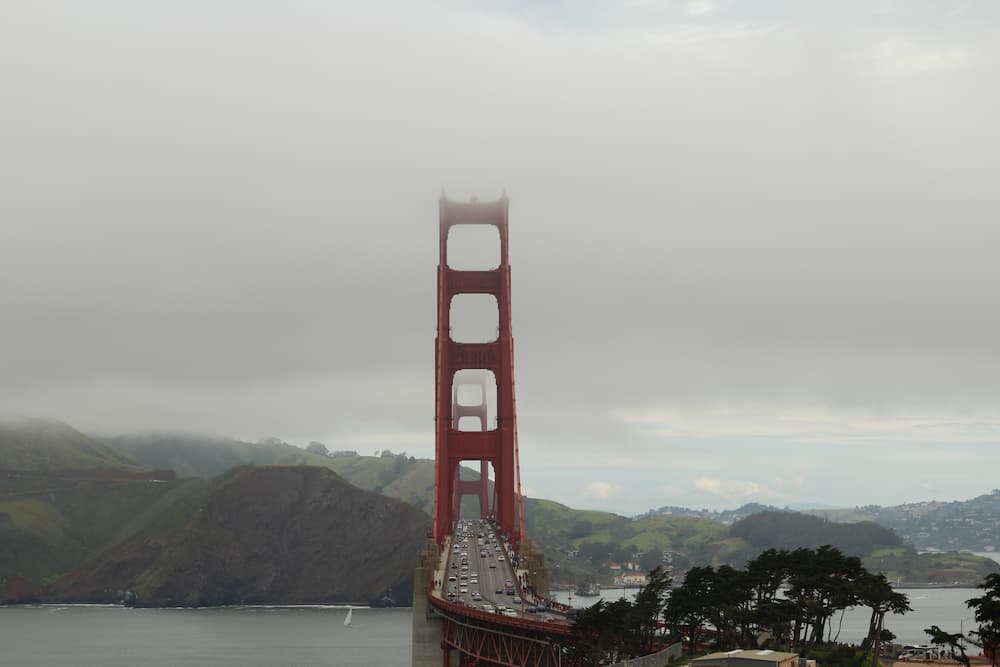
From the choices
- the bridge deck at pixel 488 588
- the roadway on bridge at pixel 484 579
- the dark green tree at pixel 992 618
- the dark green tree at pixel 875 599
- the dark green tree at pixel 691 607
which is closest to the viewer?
the dark green tree at pixel 992 618

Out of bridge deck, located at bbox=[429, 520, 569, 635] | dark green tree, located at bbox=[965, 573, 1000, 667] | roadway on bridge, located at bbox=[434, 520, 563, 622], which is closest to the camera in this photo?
dark green tree, located at bbox=[965, 573, 1000, 667]

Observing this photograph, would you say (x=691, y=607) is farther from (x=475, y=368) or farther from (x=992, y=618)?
(x=475, y=368)

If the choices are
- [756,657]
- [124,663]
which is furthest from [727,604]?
[124,663]

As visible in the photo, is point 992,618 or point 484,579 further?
point 484,579

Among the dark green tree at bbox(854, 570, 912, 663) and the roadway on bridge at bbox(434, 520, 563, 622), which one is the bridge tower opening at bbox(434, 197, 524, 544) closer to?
the roadway on bridge at bbox(434, 520, 563, 622)

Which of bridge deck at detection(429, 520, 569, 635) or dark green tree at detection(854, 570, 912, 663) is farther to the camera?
bridge deck at detection(429, 520, 569, 635)

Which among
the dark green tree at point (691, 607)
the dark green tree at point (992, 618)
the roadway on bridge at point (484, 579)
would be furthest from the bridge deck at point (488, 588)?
the dark green tree at point (992, 618)

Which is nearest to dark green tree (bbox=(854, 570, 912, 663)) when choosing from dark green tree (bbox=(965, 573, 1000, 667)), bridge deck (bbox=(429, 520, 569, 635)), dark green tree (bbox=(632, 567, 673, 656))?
dark green tree (bbox=(965, 573, 1000, 667))

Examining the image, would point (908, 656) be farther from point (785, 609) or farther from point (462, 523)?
point (462, 523)

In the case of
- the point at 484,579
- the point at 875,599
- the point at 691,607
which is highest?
the point at 875,599

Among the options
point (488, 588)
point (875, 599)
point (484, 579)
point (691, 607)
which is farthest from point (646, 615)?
point (484, 579)

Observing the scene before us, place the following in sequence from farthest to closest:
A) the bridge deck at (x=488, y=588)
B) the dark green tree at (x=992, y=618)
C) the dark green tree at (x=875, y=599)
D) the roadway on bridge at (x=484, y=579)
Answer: the roadway on bridge at (x=484, y=579) → the bridge deck at (x=488, y=588) → the dark green tree at (x=875, y=599) → the dark green tree at (x=992, y=618)

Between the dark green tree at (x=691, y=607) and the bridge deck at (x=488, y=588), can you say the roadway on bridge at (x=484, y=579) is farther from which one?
the dark green tree at (x=691, y=607)
